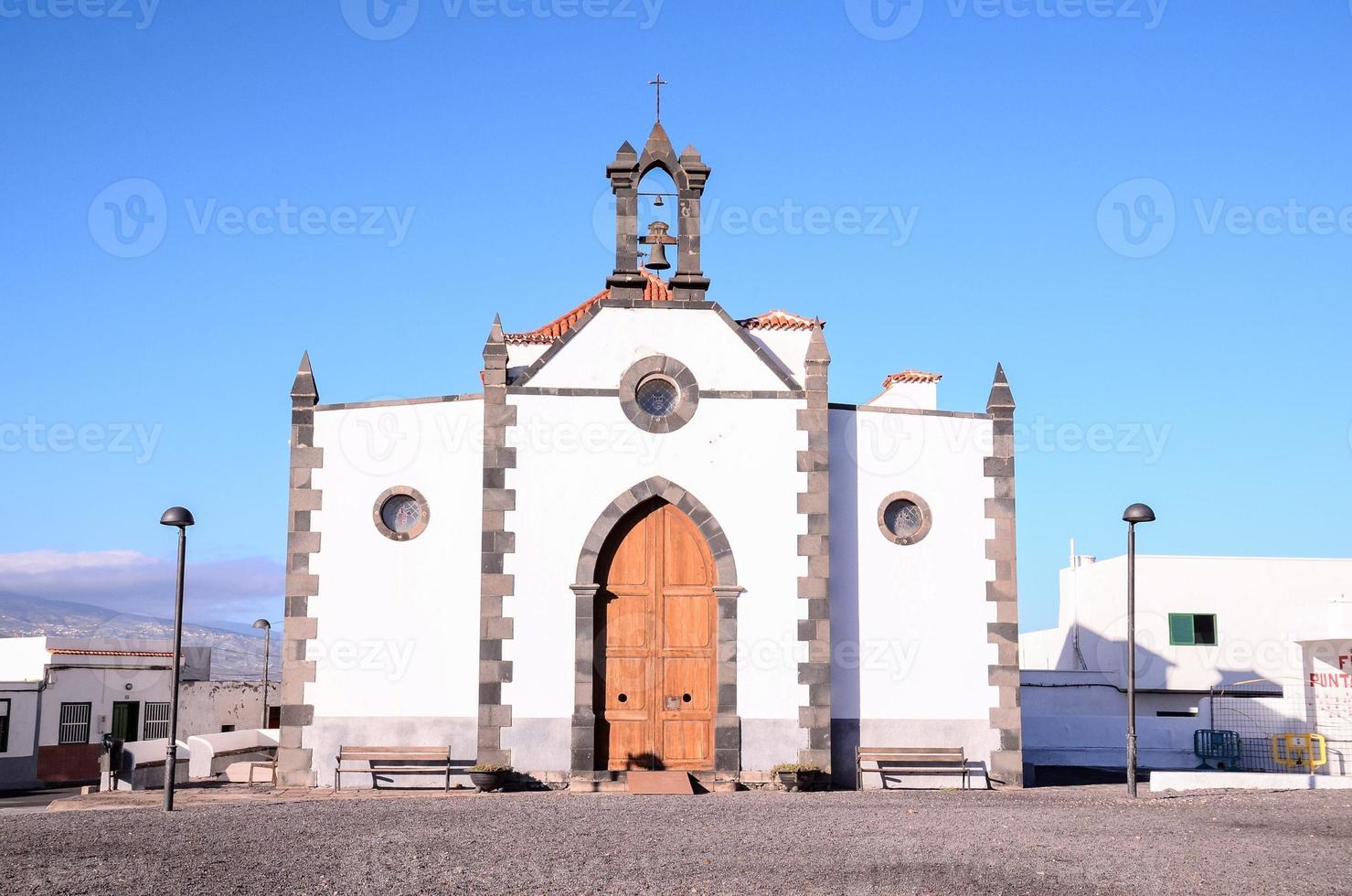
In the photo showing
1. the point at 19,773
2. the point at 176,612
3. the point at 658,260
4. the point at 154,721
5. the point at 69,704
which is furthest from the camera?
the point at 154,721

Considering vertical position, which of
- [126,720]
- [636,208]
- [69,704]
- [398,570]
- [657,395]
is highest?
[636,208]

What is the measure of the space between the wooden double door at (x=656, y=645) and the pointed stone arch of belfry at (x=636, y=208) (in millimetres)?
3647

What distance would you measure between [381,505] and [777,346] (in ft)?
34.0

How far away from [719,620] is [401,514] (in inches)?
210

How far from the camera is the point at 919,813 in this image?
54.9 feet

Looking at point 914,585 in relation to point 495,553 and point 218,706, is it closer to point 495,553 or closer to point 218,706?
point 495,553

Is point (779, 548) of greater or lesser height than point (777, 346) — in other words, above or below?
below

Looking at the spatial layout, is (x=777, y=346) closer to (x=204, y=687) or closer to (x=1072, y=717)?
(x=1072, y=717)

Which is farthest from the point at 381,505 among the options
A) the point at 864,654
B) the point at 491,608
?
the point at 864,654

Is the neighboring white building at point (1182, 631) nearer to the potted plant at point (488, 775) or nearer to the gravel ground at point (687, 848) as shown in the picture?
the gravel ground at point (687, 848)

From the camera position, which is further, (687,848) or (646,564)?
(646,564)

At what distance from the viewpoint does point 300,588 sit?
20.9m

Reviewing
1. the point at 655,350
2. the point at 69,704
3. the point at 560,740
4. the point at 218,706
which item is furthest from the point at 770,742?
the point at 218,706

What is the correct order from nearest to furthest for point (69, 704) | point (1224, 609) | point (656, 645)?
point (656, 645)
point (69, 704)
point (1224, 609)
